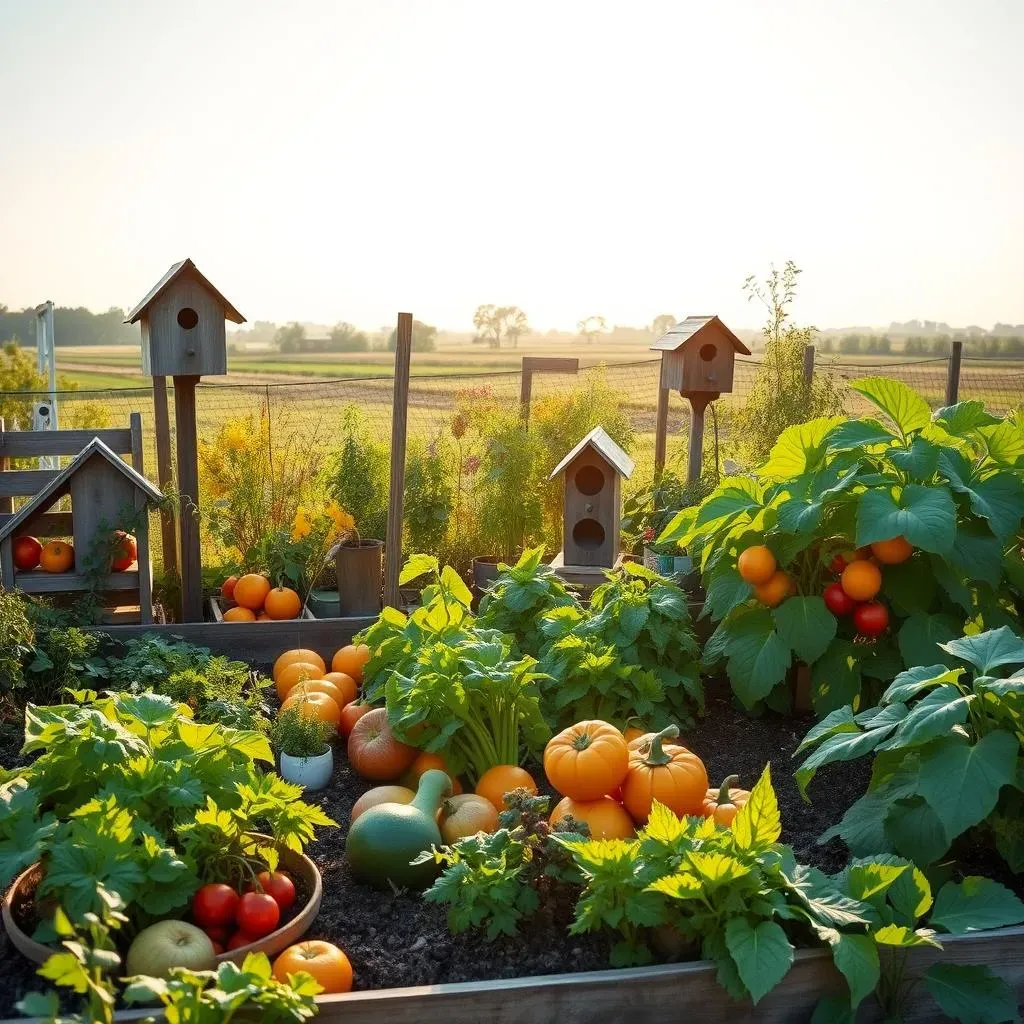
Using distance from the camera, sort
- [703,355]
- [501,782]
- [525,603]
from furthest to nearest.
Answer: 1. [703,355]
2. [525,603]
3. [501,782]

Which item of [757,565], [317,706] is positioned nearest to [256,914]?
[317,706]

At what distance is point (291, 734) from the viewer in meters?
3.93

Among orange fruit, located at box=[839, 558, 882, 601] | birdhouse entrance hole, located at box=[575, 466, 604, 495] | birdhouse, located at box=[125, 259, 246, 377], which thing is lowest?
orange fruit, located at box=[839, 558, 882, 601]

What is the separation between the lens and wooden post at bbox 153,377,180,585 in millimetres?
6281

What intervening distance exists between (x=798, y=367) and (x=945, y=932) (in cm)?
604

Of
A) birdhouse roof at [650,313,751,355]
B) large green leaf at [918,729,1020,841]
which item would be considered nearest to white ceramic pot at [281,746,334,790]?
large green leaf at [918,729,1020,841]

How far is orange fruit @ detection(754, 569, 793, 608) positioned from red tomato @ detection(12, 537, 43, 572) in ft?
12.5

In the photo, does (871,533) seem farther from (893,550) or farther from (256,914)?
(256,914)

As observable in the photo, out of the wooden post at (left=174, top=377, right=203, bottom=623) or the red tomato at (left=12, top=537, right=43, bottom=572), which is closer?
the red tomato at (left=12, top=537, right=43, bottom=572)

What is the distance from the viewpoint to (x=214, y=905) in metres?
2.62

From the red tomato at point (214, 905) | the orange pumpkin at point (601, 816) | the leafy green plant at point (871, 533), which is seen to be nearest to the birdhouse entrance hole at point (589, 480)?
the leafy green plant at point (871, 533)

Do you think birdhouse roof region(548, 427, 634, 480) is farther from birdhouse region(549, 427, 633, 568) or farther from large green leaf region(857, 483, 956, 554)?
large green leaf region(857, 483, 956, 554)

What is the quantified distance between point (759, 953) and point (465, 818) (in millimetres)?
1202

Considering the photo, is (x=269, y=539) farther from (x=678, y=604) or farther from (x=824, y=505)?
(x=824, y=505)
